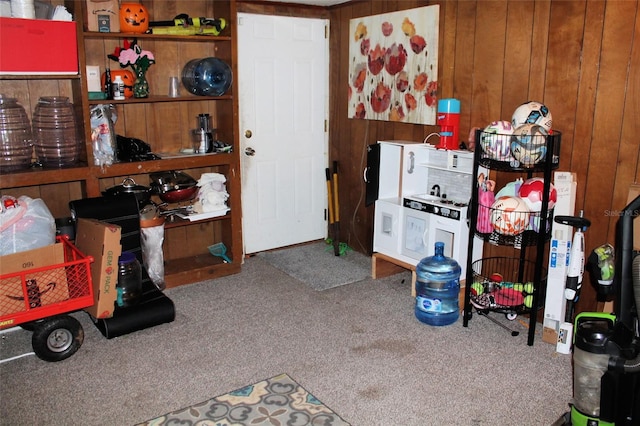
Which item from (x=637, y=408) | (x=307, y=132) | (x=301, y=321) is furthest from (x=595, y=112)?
(x=307, y=132)

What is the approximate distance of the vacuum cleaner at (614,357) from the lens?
86.1 inches

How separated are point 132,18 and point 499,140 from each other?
100 inches

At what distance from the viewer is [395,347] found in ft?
10.7

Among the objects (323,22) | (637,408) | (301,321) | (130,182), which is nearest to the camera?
(637,408)

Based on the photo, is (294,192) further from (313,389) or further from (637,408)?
(637,408)

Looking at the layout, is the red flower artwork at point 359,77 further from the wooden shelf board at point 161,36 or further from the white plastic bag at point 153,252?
the white plastic bag at point 153,252

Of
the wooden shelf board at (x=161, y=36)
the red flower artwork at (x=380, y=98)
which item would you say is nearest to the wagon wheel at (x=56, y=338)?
the wooden shelf board at (x=161, y=36)

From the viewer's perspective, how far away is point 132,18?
376 centimetres

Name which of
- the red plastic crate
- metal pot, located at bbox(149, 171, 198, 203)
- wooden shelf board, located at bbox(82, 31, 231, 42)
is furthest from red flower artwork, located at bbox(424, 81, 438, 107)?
the red plastic crate

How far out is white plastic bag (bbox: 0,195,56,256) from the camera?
3.02 meters

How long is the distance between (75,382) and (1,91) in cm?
203

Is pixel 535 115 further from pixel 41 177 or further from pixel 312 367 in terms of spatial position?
pixel 41 177

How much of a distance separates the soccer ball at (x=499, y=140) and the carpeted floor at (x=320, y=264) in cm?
160

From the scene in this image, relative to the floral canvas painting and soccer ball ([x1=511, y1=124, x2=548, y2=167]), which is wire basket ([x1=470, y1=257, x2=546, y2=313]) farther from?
the floral canvas painting
